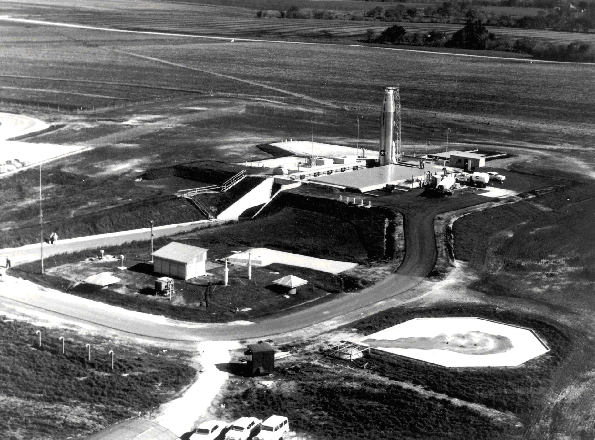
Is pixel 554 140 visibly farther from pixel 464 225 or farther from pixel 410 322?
pixel 410 322

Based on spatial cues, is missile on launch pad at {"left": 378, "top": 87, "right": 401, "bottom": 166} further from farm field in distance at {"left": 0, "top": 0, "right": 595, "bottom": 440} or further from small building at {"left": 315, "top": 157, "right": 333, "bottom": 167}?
farm field in distance at {"left": 0, "top": 0, "right": 595, "bottom": 440}

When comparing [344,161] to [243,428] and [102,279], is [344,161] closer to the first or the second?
[102,279]

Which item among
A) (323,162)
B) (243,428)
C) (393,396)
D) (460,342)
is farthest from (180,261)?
(323,162)

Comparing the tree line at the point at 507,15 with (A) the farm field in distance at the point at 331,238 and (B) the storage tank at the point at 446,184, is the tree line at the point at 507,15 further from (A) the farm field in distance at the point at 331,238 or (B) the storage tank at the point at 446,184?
(B) the storage tank at the point at 446,184

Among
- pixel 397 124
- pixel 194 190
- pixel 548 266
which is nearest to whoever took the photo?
pixel 548 266

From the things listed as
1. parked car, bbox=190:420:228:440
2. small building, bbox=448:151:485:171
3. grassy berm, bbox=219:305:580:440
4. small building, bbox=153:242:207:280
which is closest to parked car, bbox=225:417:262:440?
parked car, bbox=190:420:228:440

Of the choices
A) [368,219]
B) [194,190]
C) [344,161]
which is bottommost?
[194,190]
